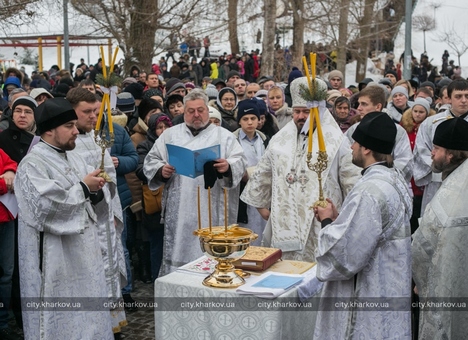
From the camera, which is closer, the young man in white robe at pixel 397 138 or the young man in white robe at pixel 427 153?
the young man in white robe at pixel 397 138

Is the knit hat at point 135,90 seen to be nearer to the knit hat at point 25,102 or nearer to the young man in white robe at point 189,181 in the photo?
the knit hat at point 25,102

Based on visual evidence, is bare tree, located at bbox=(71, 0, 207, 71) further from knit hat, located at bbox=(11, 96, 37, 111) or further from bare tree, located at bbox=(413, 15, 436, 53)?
bare tree, located at bbox=(413, 15, 436, 53)

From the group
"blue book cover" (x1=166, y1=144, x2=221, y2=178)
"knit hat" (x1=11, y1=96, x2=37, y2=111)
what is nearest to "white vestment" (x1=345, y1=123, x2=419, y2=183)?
"blue book cover" (x1=166, y1=144, x2=221, y2=178)

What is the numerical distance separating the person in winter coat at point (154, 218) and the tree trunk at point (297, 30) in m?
13.1

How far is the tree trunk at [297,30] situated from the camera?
1939cm

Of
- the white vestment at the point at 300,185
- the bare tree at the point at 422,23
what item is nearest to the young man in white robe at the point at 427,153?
the white vestment at the point at 300,185

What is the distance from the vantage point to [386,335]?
3.88 meters

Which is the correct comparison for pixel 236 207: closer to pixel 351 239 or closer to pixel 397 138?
pixel 397 138

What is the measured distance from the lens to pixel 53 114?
15.0ft

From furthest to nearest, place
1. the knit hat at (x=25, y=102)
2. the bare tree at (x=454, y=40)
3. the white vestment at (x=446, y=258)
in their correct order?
the bare tree at (x=454, y=40) < the knit hat at (x=25, y=102) < the white vestment at (x=446, y=258)

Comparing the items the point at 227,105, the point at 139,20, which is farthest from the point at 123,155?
the point at 139,20

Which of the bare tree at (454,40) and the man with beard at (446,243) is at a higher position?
the bare tree at (454,40)

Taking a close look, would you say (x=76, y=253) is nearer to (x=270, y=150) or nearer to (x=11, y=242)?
(x=11, y=242)

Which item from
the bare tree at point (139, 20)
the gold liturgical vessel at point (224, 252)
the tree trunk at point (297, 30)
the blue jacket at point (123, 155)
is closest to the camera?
the gold liturgical vessel at point (224, 252)
